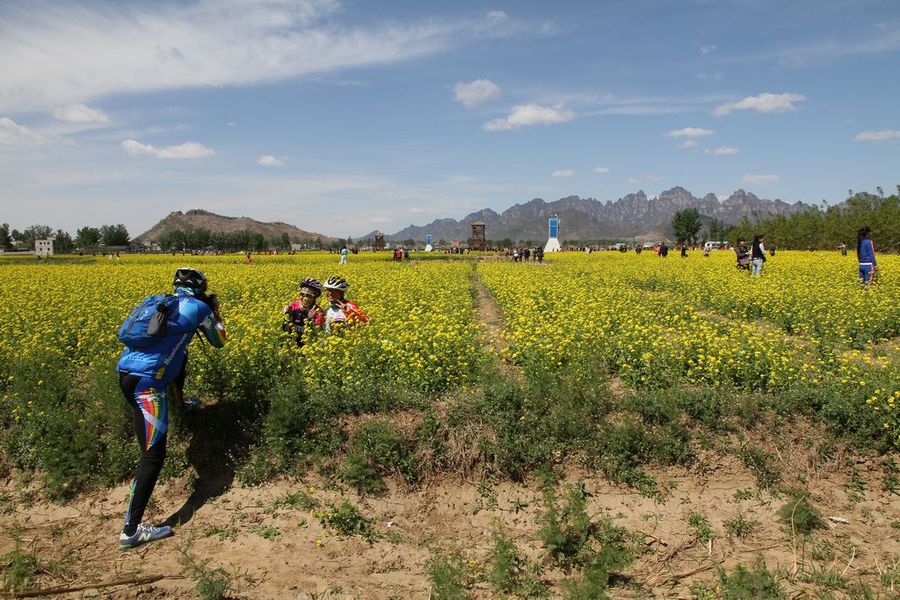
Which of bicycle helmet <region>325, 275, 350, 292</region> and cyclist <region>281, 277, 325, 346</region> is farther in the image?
cyclist <region>281, 277, 325, 346</region>

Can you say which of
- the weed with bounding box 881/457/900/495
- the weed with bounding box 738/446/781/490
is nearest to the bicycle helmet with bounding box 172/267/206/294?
the weed with bounding box 738/446/781/490

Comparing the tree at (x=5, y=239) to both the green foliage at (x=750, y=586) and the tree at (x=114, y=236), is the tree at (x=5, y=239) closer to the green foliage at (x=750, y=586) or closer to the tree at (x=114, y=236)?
the tree at (x=114, y=236)

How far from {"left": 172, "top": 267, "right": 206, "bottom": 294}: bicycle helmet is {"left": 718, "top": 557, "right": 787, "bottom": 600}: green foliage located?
5.37 meters

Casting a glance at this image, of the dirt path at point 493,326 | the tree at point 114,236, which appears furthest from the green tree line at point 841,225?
the tree at point 114,236

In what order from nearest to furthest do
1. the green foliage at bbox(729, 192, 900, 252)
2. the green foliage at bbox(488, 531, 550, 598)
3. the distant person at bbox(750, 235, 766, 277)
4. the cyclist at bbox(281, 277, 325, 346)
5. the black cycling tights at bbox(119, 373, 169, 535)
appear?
1. the green foliage at bbox(488, 531, 550, 598)
2. the black cycling tights at bbox(119, 373, 169, 535)
3. the cyclist at bbox(281, 277, 325, 346)
4. the distant person at bbox(750, 235, 766, 277)
5. the green foliage at bbox(729, 192, 900, 252)

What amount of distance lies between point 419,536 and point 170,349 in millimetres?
2941

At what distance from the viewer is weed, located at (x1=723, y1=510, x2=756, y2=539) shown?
5156 millimetres

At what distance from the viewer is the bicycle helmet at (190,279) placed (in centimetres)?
540

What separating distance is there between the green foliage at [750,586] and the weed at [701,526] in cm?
77

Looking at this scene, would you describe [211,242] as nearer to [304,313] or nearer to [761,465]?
[304,313]

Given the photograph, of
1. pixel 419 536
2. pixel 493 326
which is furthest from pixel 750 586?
pixel 493 326

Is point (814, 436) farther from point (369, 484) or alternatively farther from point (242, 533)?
point (242, 533)

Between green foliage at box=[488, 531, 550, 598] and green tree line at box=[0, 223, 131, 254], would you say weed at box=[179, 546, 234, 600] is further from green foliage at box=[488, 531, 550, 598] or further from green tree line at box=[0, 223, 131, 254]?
green tree line at box=[0, 223, 131, 254]

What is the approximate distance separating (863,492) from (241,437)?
670 centimetres
